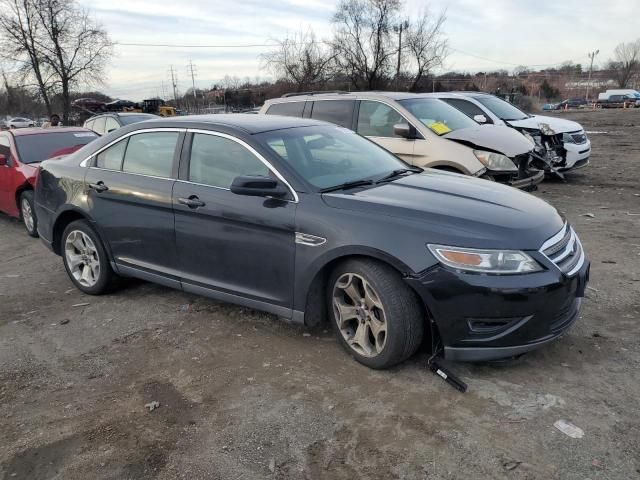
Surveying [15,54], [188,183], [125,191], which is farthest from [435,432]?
[15,54]

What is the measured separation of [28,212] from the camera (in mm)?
7887

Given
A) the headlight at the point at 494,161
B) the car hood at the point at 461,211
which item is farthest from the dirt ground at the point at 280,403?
the headlight at the point at 494,161

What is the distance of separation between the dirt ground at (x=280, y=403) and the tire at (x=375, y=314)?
15cm

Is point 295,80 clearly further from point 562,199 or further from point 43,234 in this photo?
point 43,234

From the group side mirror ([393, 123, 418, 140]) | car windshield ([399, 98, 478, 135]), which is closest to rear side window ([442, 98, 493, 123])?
car windshield ([399, 98, 478, 135])

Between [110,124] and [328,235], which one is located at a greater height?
[110,124]

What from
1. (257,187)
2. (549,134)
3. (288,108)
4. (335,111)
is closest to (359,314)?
(257,187)

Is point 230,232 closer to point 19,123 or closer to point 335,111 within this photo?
point 335,111

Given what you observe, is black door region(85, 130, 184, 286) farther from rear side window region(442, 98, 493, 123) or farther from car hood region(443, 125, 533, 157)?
rear side window region(442, 98, 493, 123)

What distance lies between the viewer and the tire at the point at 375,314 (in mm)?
3287

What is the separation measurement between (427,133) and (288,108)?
234 cm

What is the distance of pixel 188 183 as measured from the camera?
423cm

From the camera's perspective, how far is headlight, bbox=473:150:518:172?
7242 mm

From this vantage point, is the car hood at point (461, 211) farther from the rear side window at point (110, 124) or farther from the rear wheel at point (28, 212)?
the rear side window at point (110, 124)
